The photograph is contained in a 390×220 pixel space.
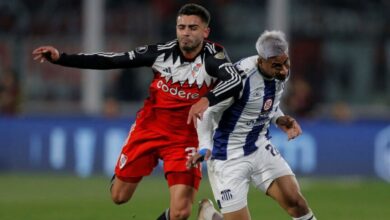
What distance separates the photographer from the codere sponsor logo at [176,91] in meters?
11.4

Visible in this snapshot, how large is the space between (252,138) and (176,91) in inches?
35.3

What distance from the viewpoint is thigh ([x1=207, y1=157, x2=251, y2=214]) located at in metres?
10.9

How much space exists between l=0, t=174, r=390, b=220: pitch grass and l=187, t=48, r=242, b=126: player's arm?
3.01 m

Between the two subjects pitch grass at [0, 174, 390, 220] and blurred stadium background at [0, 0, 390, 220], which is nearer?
pitch grass at [0, 174, 390, 220]

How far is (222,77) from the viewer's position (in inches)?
427

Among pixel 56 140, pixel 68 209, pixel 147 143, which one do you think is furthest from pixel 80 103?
pixel 147 143

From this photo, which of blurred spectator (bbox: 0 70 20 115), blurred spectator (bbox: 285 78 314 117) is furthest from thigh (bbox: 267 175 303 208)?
blurred spectator (bbox: 0 70 20 115)

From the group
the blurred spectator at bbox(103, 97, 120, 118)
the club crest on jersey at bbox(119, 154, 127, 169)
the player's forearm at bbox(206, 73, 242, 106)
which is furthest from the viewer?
the blurred spectator at bbox(103, 97, 120, 118)

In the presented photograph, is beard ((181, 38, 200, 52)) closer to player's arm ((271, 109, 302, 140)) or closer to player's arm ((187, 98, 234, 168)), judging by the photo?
player's arm ((187, 98, 234, 168))

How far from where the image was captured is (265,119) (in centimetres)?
1123

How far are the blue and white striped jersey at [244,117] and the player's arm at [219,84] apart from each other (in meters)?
0.15

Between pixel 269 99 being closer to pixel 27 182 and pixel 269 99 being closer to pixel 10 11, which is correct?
pixel 27 182

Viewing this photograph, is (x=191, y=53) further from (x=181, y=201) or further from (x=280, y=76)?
(x=181, y=201)

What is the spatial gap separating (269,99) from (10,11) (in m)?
15.3
